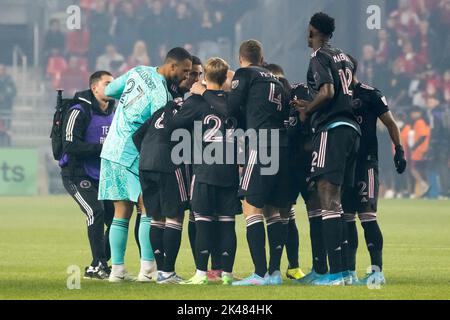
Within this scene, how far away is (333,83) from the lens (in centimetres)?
1080

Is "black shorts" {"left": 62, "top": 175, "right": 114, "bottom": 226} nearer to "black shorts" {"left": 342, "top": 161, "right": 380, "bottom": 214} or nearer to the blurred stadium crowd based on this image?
"black shorts" {"left": 342, "top": 161, "right": 380, "bottom": 214}

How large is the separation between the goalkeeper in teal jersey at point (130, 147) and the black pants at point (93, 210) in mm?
534

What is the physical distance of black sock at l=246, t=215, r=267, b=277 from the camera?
36.4 feet

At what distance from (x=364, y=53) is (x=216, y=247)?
21784 mm

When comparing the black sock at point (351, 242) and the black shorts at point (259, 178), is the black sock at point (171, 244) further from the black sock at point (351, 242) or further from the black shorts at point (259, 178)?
the black sock at point (351, 242)

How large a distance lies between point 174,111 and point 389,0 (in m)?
24.0

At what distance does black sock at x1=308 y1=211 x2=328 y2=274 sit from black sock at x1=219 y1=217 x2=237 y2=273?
750 mm

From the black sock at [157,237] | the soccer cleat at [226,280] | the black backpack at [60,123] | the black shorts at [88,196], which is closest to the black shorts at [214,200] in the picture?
the black sock at [157,237]

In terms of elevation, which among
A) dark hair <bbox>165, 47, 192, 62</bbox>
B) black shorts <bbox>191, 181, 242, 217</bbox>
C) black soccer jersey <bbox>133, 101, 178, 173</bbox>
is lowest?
black shorts <bbox>191, 181, 242, 217</bbox>

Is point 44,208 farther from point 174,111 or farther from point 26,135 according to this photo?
point 174,111

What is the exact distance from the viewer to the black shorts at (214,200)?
1130 centimetres

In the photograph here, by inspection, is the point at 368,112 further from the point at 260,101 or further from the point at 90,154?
the point at 90,154

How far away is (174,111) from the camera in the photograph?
1141cm

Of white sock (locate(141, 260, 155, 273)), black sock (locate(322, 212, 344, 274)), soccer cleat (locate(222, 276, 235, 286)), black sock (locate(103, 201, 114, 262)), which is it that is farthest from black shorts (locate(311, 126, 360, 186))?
black sock (locate(103, 201, 114, 262))
